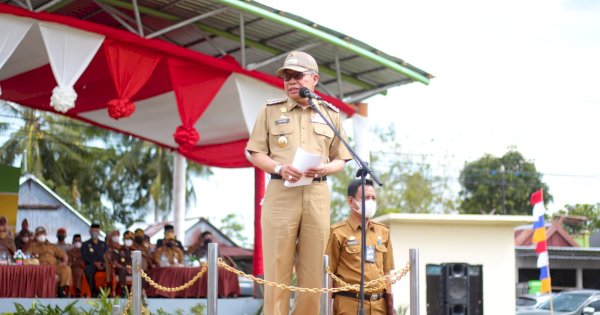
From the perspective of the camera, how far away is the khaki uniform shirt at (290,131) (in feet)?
18.6

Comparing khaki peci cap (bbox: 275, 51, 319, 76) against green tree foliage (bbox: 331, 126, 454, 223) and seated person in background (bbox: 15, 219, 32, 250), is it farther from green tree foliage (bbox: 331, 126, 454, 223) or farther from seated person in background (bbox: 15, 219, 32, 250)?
green tree foliage (bbox: 331, 126, 454, 223)

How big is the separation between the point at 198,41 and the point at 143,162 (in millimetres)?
21154

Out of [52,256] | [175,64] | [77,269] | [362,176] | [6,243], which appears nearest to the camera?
[362,176]

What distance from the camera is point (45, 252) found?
1392 cm

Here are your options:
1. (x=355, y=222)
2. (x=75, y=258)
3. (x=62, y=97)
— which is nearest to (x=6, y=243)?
(x=75, y=258)

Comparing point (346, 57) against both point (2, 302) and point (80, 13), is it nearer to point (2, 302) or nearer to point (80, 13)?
point (80, 13)

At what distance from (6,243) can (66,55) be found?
2.93m

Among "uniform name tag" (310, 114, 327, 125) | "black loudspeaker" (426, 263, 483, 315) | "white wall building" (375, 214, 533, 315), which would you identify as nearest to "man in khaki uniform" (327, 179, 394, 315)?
"uniform name tag" (310, 114, 327, 125)

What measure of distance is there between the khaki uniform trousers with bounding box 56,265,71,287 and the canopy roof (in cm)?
229

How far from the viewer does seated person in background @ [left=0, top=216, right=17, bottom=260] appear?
12.9 meters

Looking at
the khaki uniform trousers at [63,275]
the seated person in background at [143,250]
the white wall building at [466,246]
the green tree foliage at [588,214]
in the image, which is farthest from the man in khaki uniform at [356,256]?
the green tree foliage at [588,214]

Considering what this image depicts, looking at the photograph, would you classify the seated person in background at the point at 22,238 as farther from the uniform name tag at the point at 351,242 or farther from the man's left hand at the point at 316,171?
the man's left hand at the point at 316,171

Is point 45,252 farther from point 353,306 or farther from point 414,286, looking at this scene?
point 414,286

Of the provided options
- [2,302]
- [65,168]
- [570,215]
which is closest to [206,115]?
[2,302]
